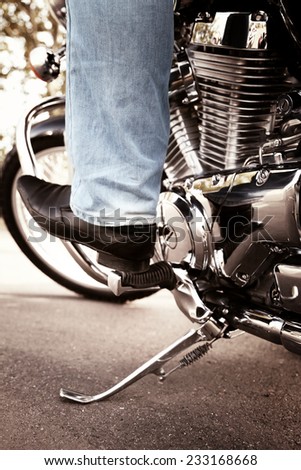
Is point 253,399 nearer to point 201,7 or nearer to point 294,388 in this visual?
point 294,388

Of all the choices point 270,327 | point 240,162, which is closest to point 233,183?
point 240,162

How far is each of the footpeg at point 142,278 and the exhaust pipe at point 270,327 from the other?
19cm

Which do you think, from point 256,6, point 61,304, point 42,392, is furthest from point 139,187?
point 61,304

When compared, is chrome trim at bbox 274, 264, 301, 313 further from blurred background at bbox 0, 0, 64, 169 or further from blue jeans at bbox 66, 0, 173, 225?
blurred background at bbox 0, 0, 64, 169

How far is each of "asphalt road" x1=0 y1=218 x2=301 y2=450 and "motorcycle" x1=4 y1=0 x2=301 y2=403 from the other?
88 mm

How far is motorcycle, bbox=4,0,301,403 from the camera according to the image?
132cm

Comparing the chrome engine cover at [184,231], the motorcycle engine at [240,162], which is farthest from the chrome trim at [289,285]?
the chrome engine cover at [184,231]

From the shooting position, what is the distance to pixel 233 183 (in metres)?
1.42

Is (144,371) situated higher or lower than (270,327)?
lower

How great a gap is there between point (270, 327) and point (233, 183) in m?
0.33

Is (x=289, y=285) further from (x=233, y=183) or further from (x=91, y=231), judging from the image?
(x=91, y=231)

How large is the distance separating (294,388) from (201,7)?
98 cm

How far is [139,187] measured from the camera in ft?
3.96

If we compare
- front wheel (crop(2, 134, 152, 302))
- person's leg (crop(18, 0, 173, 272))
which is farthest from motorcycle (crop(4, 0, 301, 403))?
front wheel (crop(2, 134, 152, 302))
